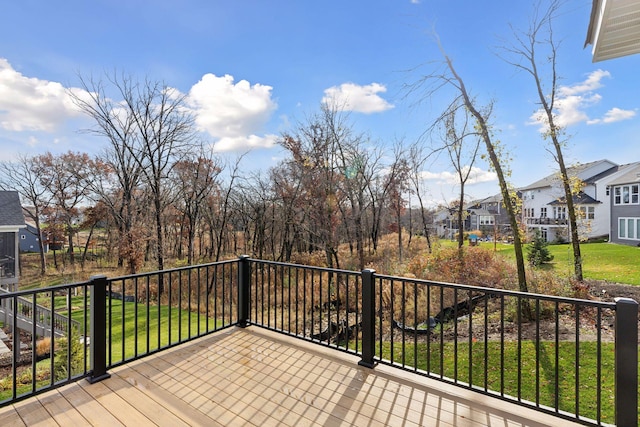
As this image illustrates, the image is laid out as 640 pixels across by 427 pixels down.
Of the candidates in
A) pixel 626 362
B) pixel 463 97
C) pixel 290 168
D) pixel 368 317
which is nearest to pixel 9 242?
pixel 290 168

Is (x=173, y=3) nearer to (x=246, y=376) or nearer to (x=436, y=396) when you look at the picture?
(x=246, y=376)

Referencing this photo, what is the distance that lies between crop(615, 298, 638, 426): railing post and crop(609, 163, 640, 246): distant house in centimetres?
2173

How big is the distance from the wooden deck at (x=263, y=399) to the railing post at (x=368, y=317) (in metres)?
0.11

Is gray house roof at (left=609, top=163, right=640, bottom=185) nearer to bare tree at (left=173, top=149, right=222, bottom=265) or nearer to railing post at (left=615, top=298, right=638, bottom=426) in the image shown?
railing post at (left=615, top=298, right=638, bottom=426)

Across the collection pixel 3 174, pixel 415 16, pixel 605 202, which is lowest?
Answer: pixel 605 202

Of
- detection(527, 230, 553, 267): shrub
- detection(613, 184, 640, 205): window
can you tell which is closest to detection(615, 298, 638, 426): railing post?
detection(527, 230, 553, 267): shrub

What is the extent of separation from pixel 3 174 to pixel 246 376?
22436mm

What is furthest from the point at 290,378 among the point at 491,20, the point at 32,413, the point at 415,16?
the point at 491,20

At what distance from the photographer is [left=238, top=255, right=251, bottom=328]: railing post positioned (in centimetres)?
399

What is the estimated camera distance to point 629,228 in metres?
18.5

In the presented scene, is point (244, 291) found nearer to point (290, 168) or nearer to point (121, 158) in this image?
point (290, 168)

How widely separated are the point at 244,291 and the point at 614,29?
433 centimetres

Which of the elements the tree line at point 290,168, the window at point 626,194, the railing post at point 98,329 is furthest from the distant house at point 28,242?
the window at point 626,194

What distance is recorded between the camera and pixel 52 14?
5461 mm
